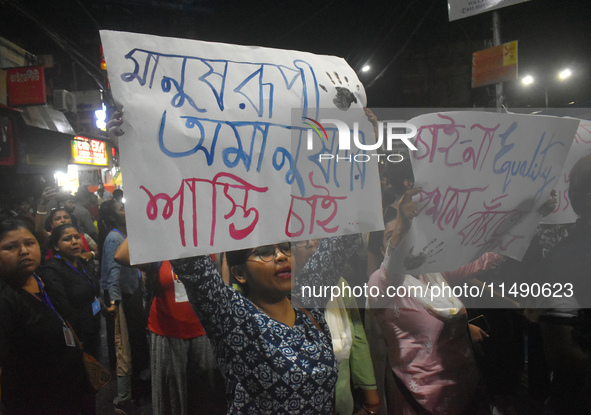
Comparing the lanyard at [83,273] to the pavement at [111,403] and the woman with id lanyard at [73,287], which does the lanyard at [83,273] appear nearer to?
the woman with id lanyard at [73,287]

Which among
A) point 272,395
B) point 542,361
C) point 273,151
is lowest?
point 542,361

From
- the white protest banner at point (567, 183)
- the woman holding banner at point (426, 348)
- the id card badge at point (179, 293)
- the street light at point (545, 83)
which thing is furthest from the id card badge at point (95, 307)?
the street light at point (545, 83)

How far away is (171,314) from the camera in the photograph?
8.13ft

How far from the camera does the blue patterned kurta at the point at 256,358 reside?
4.34 feet

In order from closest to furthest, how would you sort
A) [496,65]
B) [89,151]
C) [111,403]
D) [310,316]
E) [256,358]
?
[256,358], [310,316], [111,403], [496,65], [89,151]

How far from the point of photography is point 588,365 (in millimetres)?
1900

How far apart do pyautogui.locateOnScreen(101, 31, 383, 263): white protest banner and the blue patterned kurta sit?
218 mm

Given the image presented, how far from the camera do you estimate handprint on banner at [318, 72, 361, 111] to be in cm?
141

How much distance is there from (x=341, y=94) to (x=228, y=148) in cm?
50

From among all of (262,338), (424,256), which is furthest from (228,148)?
(424,256)

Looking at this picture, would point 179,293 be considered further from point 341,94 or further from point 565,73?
point 565,73

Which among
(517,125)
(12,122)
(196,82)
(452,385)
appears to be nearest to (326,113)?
(196,82)

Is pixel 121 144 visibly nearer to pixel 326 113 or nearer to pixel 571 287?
pixel 326 113

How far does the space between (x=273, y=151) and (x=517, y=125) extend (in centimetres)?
115
